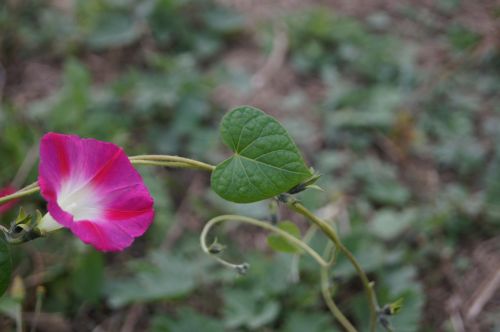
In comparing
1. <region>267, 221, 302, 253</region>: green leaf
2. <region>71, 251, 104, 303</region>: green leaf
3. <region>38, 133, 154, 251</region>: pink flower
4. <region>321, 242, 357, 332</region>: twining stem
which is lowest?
<region>71, 251, 104, 303</region>: green leaf

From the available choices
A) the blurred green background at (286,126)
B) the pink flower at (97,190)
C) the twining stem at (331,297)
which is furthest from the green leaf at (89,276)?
the pink flower at (97,190)

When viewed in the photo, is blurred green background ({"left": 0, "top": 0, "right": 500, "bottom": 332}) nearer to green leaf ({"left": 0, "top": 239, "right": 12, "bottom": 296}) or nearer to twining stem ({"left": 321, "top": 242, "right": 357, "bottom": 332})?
twining stem ({"left": 321, "top": 242, "right": 357, "bottom": 332})

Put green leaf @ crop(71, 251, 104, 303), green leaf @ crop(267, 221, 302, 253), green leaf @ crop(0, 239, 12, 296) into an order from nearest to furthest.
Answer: green leaf @ crop(0, 239, 12, 296)
green leaf @ crop(267, 221, 302, 253)
green leaf @ crop(71, 251, 104, 303)

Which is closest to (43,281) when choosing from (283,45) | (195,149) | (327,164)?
(195,149)

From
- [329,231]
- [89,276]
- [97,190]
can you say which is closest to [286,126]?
[89,276]

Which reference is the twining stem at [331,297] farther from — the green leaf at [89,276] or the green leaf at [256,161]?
the green leaf at [89,276]

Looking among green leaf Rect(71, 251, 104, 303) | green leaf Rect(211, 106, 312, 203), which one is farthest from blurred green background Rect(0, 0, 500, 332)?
green leaf Rect(211, 106, 312, 203)

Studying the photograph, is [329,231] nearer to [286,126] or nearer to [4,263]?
[4,263]
